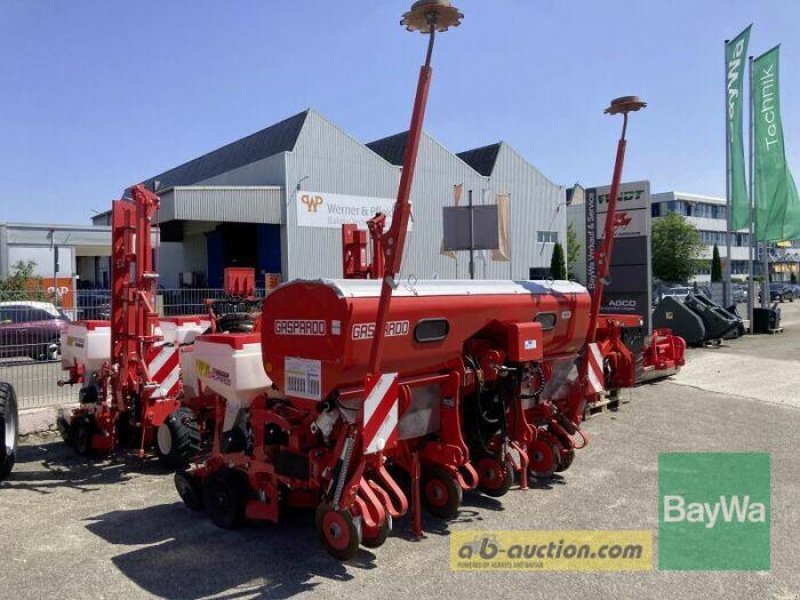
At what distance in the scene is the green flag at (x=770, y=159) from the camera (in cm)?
2075

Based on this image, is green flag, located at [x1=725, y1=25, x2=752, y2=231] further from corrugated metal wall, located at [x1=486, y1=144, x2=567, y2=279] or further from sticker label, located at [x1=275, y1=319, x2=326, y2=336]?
sticker label, located at [x1=275, y1=319, x2=326, y2=336]

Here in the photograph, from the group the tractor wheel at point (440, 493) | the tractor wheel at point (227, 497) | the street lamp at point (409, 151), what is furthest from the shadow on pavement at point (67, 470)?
the street lamp at point (409, 151)

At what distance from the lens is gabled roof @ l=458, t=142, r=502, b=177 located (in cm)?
3245

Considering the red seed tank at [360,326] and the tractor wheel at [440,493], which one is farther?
the tractor wheel at [440,493]

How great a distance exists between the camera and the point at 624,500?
5438 mm

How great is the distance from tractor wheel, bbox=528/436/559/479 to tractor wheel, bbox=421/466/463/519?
1298 mm

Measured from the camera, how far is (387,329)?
433 centimetres

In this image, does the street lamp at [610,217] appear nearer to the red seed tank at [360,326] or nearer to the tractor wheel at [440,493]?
the red seed tank at [360,326]

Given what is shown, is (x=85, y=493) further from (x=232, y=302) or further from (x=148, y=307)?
(x=232, y=302)

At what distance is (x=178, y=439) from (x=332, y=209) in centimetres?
2016

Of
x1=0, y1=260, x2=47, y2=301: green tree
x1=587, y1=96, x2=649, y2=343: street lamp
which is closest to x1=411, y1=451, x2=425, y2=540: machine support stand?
x1=587, y1=96, x2=649, y2=343: street lamp

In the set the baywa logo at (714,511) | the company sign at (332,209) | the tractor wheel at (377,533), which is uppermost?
the company sign at (332,209)

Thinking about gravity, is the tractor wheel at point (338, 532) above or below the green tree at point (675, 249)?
below

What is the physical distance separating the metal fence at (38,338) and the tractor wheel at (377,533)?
226 inches
